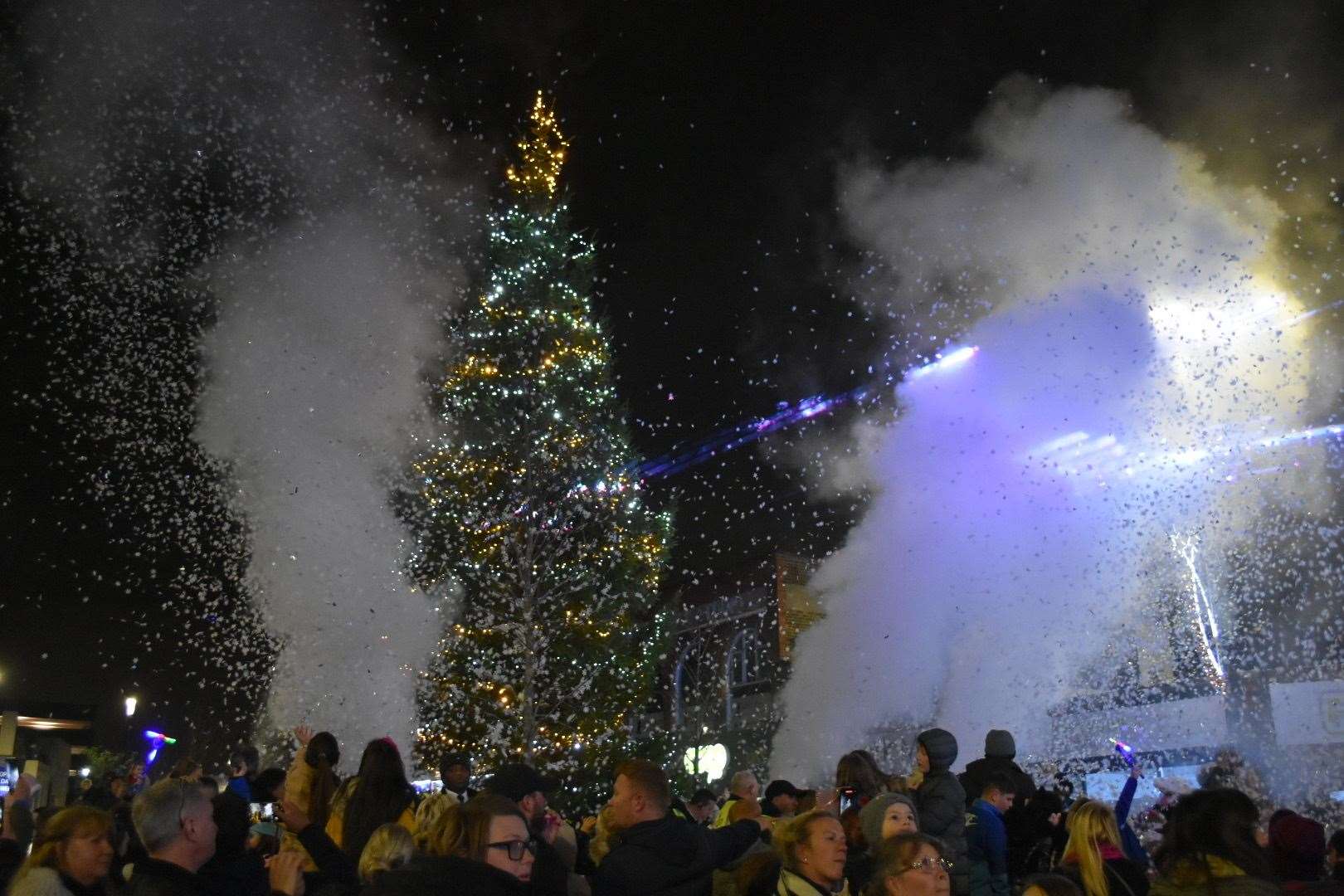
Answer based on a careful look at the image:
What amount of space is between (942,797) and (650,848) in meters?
2.12

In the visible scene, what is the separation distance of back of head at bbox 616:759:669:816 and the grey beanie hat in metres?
1.03

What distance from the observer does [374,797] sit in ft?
17.0

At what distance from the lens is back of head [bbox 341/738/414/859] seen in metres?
5.16

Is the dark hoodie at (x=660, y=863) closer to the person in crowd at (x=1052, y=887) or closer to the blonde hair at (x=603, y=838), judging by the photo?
the blonde hair at (x=603, y=838)

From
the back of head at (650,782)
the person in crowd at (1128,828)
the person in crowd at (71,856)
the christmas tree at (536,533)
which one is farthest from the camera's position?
the christmas tree at (536,533)

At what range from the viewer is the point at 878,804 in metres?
5.13

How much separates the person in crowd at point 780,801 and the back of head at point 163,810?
3972mm

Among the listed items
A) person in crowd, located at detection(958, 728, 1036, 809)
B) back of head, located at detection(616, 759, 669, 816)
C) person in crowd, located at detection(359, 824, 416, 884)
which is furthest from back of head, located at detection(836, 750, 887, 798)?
person in crowd, located at detection(359, 824, 416, 884)

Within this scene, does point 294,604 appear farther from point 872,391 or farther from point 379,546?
point 872,391

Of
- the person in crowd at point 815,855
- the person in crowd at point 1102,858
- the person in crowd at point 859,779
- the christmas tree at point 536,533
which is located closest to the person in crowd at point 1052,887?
the person in crowd at point 815,855

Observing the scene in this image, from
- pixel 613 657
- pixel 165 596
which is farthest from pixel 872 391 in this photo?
pixel 165 596

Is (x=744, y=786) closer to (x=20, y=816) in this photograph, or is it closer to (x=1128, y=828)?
(x=1128, y=828)

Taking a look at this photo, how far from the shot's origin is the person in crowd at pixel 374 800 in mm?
5160

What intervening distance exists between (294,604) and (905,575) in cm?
1428
